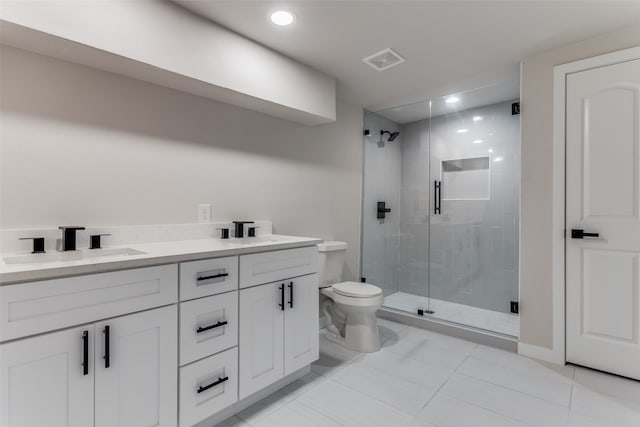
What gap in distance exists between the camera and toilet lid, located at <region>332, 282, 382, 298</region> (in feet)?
7.81

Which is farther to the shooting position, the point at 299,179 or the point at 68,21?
the point at 299,179

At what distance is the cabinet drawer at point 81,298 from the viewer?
99cm

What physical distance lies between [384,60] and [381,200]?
1.67 m

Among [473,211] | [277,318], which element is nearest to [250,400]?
[277,318]

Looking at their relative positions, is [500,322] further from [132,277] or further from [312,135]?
[132,277]

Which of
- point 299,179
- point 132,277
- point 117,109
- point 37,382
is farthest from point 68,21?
point 299,179

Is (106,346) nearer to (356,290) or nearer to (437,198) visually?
(356,290)

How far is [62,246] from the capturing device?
1.45 m

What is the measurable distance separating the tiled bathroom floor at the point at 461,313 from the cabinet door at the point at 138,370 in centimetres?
242

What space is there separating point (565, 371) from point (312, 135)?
2.60 meters

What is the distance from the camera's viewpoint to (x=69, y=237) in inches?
57.1

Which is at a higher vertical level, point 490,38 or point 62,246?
point 490,38

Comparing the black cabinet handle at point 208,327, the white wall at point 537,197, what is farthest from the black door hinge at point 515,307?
the black cabinet handle at point 208,327

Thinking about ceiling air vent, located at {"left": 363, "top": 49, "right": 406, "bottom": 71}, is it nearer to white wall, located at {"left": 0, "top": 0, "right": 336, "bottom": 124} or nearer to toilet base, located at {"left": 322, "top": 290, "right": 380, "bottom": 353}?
white wall, located at {"left": 0, "top": 0, "right": 336, "bottom": 124}
